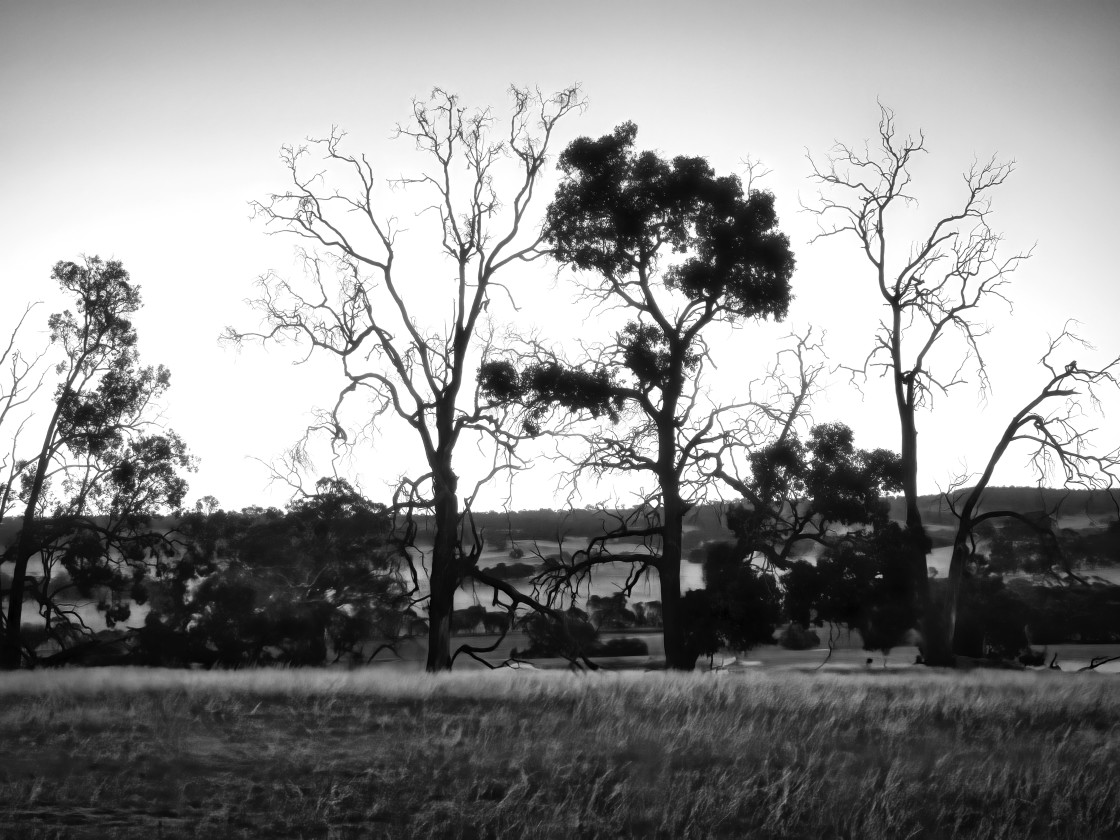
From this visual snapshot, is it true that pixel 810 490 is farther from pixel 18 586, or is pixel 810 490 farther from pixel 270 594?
pixel 18 586

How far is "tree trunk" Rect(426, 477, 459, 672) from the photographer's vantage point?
20.8 meters

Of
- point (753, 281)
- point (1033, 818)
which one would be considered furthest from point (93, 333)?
point (1033, 818)

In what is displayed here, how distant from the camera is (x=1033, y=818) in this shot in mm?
7574

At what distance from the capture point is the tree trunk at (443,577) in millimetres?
20750

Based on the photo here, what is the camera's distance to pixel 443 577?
20.9 meters

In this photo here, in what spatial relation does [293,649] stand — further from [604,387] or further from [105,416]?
[604,387]

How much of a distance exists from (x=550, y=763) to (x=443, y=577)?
12.5 m

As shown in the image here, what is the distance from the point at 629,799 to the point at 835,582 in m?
15.6

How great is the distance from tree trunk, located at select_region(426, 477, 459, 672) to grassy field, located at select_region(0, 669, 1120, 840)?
7.15 metres

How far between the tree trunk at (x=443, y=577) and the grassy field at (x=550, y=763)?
7.15m

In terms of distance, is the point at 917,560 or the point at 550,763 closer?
the point at 550,763

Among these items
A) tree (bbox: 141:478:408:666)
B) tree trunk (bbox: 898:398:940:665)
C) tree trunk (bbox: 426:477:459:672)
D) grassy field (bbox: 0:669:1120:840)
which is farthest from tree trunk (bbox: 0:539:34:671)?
tree trunk (bbox: 898:398:940:665)

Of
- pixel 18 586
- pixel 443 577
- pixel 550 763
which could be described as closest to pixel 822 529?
pixel 443 577

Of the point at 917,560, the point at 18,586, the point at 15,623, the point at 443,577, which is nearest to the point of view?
the point at 443,577
